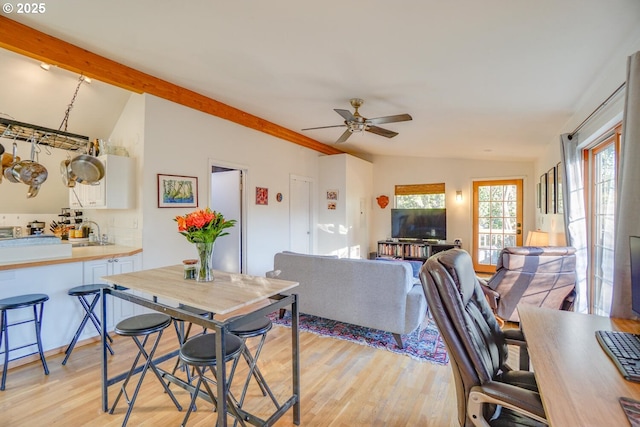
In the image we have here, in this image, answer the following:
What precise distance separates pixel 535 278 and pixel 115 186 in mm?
4624

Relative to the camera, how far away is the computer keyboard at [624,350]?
1.04 meters

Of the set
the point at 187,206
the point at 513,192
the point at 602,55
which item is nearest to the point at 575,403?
the point at 602,55

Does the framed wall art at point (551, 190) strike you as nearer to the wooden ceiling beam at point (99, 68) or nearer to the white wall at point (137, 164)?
the wooden ceiling beam at point (99, 68)

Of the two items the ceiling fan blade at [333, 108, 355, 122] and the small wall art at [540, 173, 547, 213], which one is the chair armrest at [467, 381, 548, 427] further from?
the small wall art at [540, 173, 547, 213]

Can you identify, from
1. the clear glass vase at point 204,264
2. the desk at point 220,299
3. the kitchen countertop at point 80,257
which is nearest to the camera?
the desk at point 220,299

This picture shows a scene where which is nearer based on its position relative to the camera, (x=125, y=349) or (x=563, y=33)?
(x=563, y=33)

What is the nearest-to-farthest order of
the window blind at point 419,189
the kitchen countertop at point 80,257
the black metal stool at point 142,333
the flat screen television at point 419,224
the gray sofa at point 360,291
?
the black metal stool at point 142,333, the kitchen countertop at point 80,257, the gray sofa at point 360,291, the flat screen television at point 419,224, the window blind at point 419,189

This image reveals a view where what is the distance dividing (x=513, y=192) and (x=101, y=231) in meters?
7.35

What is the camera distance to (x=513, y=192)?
6238 millimetres

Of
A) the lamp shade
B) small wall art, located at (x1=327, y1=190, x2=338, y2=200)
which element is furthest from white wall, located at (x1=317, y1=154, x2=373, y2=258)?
the lamp shade

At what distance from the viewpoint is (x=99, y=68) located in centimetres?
312

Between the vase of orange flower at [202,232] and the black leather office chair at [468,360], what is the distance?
131 centimetres

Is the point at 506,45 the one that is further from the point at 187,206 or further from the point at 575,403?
the point at 187,206

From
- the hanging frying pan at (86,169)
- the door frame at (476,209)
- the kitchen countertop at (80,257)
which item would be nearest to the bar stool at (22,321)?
the kitchen countertop at (80,257)
